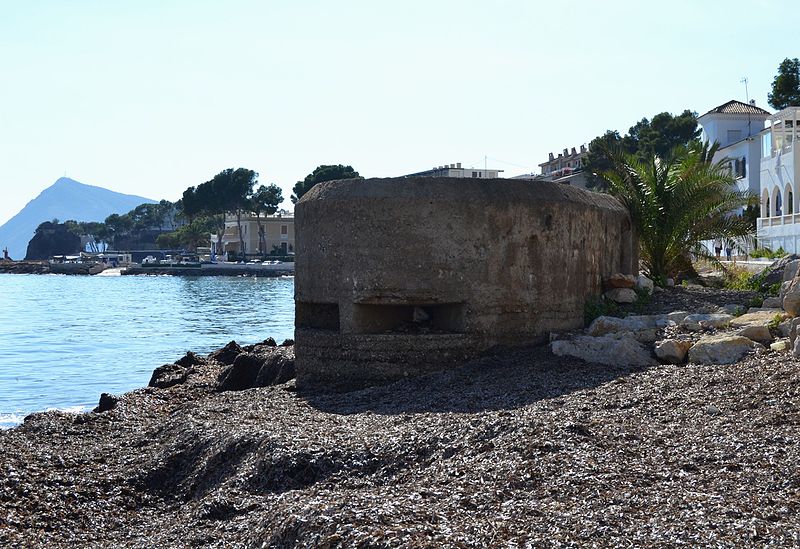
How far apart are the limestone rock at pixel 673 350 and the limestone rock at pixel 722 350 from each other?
190 mm

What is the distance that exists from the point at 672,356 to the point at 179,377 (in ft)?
30.1

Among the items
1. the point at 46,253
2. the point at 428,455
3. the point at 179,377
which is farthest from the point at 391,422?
the point at 46,253

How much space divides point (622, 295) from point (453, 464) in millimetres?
6711

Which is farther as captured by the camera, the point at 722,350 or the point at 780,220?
the point at 780,220

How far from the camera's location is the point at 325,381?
11.2 metres

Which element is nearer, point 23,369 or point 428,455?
point 428,455

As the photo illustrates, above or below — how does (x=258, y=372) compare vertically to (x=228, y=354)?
above

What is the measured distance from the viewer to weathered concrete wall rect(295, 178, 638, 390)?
1084cm

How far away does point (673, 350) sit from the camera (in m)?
10.1

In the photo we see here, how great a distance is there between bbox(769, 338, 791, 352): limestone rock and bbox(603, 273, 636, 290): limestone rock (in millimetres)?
3605

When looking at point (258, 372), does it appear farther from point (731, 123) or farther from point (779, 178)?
point (731, 123)

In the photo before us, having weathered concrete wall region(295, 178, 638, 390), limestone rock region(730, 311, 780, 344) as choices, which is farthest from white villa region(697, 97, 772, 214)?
weathered concrete wall region(295, 178, 638, 390)

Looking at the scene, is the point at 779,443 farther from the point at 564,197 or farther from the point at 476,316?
the point at 564,197

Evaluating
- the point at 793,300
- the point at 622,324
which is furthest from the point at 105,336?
the point at 793,300
